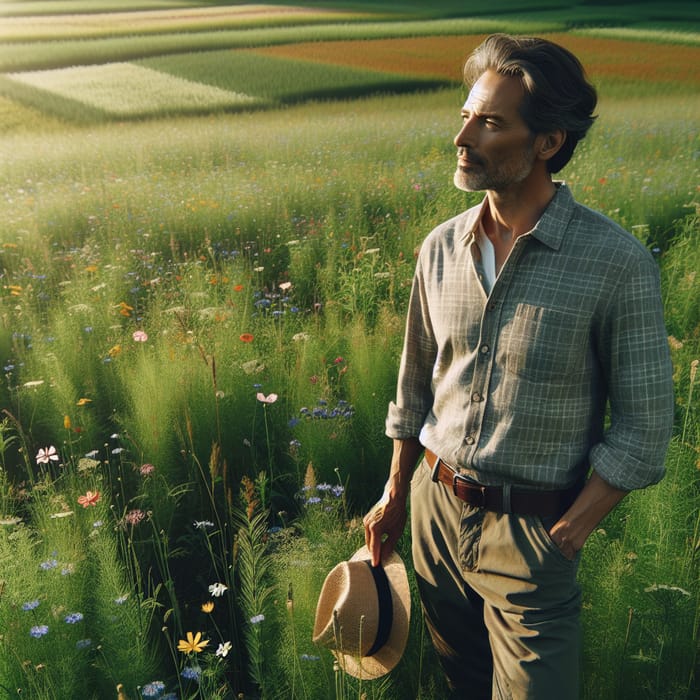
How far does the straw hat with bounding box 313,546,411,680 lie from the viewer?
5.05ft

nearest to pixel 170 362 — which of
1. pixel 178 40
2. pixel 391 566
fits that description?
pixel 391 566

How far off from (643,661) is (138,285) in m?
3.39

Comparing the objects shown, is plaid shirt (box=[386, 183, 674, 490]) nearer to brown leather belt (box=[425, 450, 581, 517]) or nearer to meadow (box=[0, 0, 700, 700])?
brown leather belt (box=[425, 450, 581, 517])

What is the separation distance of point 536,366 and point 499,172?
0.37 m

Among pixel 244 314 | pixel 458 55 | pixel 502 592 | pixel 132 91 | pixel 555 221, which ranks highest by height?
pixel 555 221

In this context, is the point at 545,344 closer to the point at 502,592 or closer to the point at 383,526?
the point at 502,592

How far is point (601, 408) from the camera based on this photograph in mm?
1392

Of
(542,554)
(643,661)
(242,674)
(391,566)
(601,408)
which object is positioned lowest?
(242,674)

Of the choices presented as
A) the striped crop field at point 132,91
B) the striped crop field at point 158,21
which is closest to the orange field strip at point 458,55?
the striped crop field at point 158,21

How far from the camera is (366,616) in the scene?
5.10 ft

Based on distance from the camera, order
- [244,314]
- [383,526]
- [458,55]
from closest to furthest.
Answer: [383,526], [244,314], [458,55]

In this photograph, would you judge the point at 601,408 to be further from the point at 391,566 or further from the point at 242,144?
the point at 242,144

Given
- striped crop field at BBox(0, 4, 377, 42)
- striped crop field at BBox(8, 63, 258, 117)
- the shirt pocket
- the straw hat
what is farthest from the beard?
striped crop field at BBox(0, 4, 377, 42)

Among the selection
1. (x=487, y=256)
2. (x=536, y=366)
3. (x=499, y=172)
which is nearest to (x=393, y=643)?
(x=536, y=366)
